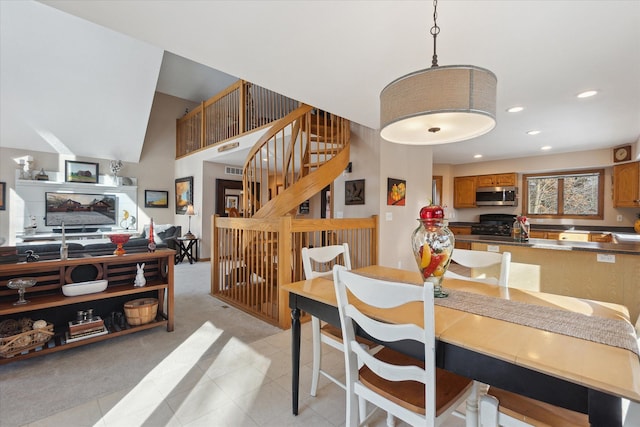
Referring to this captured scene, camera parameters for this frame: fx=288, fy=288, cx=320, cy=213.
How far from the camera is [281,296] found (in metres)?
3.09

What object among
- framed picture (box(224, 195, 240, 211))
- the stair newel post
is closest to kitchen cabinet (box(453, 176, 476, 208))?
the stair newel post

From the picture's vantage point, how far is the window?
553cm

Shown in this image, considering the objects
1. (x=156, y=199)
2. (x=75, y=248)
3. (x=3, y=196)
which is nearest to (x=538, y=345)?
(x=75, y=248)

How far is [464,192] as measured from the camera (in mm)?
6984

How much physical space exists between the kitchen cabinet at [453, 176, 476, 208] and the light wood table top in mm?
5924

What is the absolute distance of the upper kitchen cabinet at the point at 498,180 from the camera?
629 centimetres

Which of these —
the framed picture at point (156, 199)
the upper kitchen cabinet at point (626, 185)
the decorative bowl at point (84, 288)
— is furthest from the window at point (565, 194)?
the framed picture at point (156, 199)

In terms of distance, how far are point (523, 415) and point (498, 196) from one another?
20.7ft

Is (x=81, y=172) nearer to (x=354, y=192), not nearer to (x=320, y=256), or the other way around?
(x=354, y=192)

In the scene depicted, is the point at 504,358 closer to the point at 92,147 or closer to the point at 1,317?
the point at 1,317

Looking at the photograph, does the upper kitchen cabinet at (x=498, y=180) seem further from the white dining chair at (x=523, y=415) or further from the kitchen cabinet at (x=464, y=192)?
the white dining chair at (x=523, y=415)

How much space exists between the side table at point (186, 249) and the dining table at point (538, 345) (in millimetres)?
5876

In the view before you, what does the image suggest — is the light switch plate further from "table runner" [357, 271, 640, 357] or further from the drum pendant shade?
the drum pendant shade

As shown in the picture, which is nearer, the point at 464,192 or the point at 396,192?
the point at 396,192
